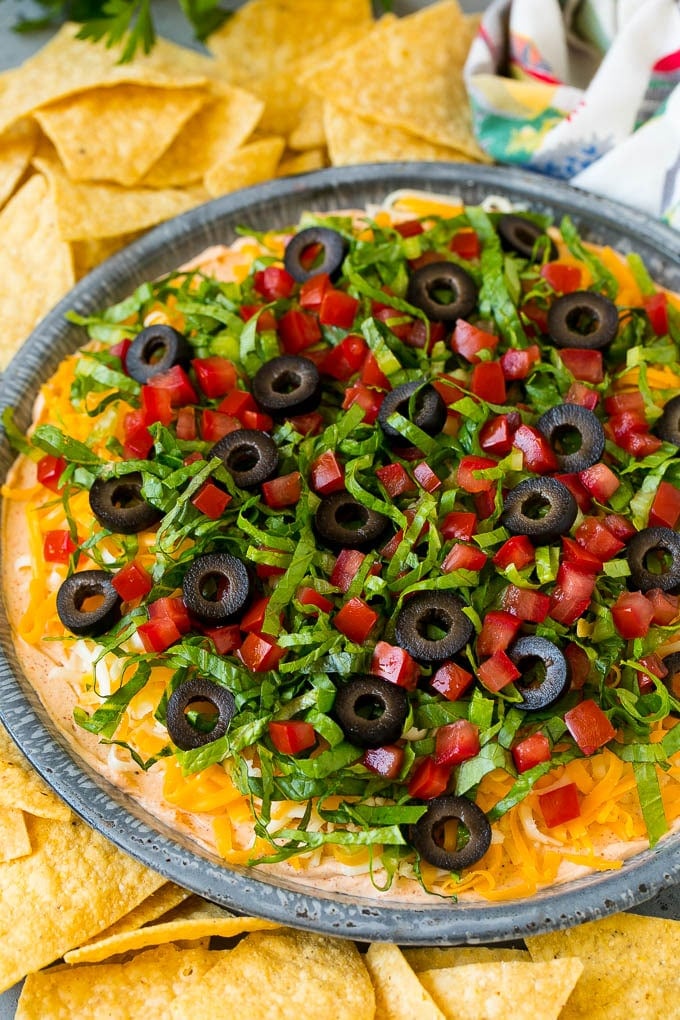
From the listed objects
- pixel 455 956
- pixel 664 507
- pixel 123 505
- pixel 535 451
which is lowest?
pixel 455 956

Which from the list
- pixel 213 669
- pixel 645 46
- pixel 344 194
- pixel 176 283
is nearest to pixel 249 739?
pixel 213 669

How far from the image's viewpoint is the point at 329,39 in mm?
4836

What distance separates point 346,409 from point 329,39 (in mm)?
2386

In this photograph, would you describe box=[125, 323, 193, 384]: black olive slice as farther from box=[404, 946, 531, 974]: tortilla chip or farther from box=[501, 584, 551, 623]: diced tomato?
box=[404, 946, 531, 974]: tortilla chip

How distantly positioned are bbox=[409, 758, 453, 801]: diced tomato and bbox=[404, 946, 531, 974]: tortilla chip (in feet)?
2.02

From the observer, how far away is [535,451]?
319 cm

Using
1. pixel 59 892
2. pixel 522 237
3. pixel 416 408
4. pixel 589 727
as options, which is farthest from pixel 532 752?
pixel 522 237

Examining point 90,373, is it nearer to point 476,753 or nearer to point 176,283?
point 176,283

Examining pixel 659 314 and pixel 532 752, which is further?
pixel 659 314

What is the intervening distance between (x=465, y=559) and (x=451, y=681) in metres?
0.36

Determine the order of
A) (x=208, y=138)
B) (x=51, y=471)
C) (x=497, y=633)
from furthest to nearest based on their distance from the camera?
(x=208, y=138)
(x=51, y=471)
(x=497, y=633)

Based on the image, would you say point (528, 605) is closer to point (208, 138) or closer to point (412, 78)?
point (412, 78)

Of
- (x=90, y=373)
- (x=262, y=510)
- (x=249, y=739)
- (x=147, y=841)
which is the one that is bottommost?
(x=147, y=841)

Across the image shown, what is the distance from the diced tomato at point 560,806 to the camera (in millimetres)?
2861
